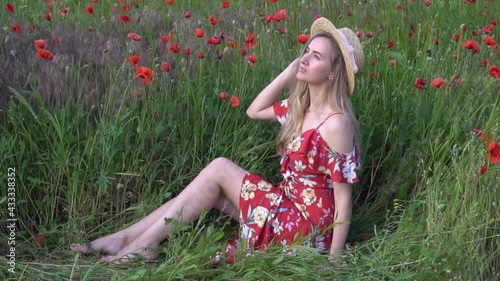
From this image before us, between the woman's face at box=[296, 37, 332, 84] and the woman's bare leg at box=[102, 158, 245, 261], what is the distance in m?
0.47

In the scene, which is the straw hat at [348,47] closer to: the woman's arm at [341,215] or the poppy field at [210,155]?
the poppy field at [210,155]

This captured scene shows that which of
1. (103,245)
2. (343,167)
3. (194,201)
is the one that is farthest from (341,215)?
(103,245)

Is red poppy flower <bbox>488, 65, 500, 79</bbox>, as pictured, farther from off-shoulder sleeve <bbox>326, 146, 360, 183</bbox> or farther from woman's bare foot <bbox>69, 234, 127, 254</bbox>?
woman's bare foot <bbox>69, 234, 127, 254</bbox>

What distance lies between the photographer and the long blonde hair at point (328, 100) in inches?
137

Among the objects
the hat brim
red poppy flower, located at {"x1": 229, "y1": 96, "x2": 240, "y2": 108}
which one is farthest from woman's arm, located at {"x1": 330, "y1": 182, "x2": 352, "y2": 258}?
red poppy flower, located at {"x1": 229, "y1": 96, "x2": 240, "y2": 108}

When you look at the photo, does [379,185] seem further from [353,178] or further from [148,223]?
[148,223]

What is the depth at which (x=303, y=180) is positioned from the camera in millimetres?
3520

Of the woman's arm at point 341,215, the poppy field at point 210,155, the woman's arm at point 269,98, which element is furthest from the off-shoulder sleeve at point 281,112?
the woman's arm at point 341,215

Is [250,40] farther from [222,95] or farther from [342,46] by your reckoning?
[342,46]

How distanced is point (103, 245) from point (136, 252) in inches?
5.9

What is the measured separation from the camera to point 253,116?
3742mm

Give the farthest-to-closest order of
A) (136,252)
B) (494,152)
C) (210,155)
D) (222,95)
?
(210,155) → (222,95) → (136,252) → (494,152)

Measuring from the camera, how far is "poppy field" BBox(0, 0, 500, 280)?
9.81 ft

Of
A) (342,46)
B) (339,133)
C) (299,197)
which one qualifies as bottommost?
(299,197)
